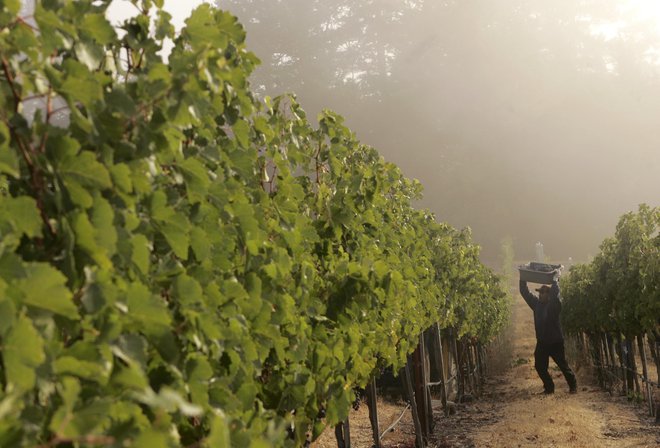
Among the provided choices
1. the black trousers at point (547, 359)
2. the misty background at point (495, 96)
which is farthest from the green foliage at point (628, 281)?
the misty background at point (495, 96)

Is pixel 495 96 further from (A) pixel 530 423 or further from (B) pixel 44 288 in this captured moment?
(B) pixel 44 288

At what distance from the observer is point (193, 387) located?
6.28 feet

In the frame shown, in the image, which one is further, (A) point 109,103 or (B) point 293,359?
(B) point 293,359

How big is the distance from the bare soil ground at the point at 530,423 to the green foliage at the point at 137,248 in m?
6.95

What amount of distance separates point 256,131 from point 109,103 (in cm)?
183

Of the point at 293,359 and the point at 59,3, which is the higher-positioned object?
the point at 59,3

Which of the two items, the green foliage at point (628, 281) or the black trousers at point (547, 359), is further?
the black trousers at point (547, 359)

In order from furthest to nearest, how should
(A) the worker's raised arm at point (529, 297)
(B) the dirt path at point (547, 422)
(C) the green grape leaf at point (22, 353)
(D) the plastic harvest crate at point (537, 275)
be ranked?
(D) the plastic harvest crate at point (537, 275)
(A) the worker's raised arm at point (529, 297)
(B) the dirt path at point (547, 422)
(C) the green grape leaf at point (22, 353)

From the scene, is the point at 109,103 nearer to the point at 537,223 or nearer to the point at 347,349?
the point at 347,349

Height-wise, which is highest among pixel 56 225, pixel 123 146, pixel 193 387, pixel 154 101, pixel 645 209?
pixel 645 209

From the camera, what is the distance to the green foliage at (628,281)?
33.1 ft

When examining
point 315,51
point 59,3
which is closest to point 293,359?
point 59,3

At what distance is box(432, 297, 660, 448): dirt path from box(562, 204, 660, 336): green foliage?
148 cm

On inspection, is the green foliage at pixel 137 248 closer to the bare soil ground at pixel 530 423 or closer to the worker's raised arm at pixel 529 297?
the bare soil ground at pixel 530 423
